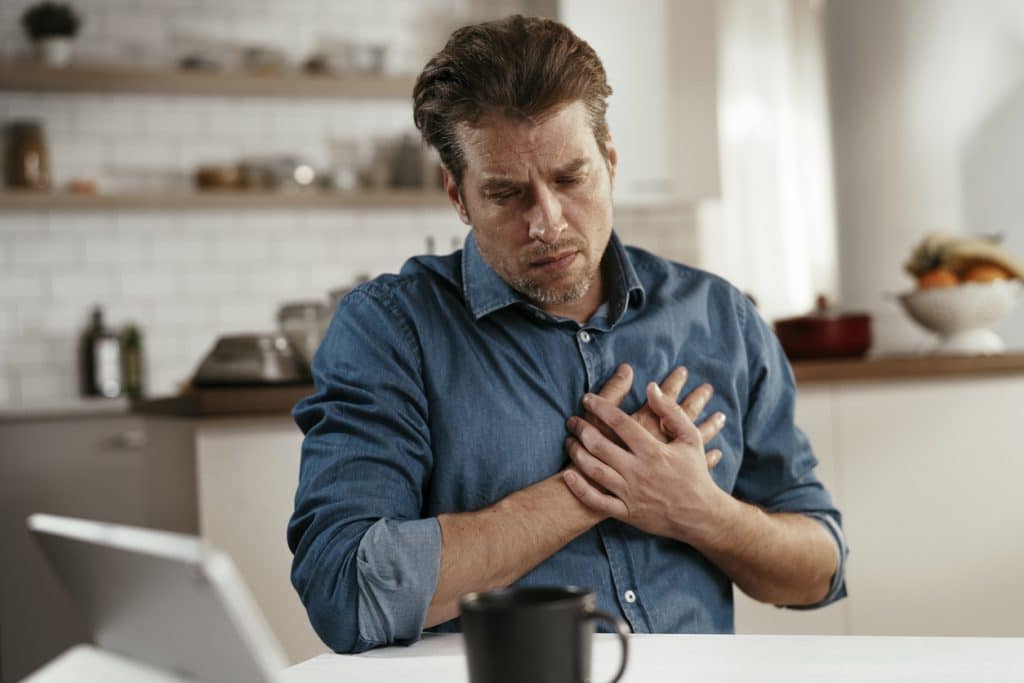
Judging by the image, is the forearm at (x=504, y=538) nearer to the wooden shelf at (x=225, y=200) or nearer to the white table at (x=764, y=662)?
the white table at (x=764, y=662)

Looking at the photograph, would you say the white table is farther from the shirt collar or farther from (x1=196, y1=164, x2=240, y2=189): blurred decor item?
(x1=196, y1=164, x2=240, y2=189): blurred decor item

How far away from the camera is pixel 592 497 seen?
1378 millimetres

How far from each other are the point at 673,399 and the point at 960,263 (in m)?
1.86

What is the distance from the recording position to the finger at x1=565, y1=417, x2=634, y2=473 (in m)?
1.38

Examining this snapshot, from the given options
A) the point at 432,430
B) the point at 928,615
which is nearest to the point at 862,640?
the point at 432,430

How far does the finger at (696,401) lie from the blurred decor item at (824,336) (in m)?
1.42

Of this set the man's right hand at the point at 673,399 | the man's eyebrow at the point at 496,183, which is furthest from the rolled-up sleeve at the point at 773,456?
the man's eyebrow at the point at 496,183

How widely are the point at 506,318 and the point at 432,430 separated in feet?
0.60

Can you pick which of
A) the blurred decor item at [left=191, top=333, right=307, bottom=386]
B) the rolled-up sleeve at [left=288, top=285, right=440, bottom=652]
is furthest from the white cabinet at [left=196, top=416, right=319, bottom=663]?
the rolled-up sleeve at [left=288, top=285, right=440, bottom=652]

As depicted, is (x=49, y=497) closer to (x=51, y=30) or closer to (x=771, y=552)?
(x=51, y=30)

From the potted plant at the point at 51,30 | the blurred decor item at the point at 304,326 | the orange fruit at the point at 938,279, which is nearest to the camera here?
the blurred decor item at the point at 304,326

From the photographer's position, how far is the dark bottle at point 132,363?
4672 millimetres

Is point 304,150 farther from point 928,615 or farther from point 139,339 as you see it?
point 928,615

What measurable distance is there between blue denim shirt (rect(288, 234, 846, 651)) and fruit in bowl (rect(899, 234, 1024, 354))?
149cm
